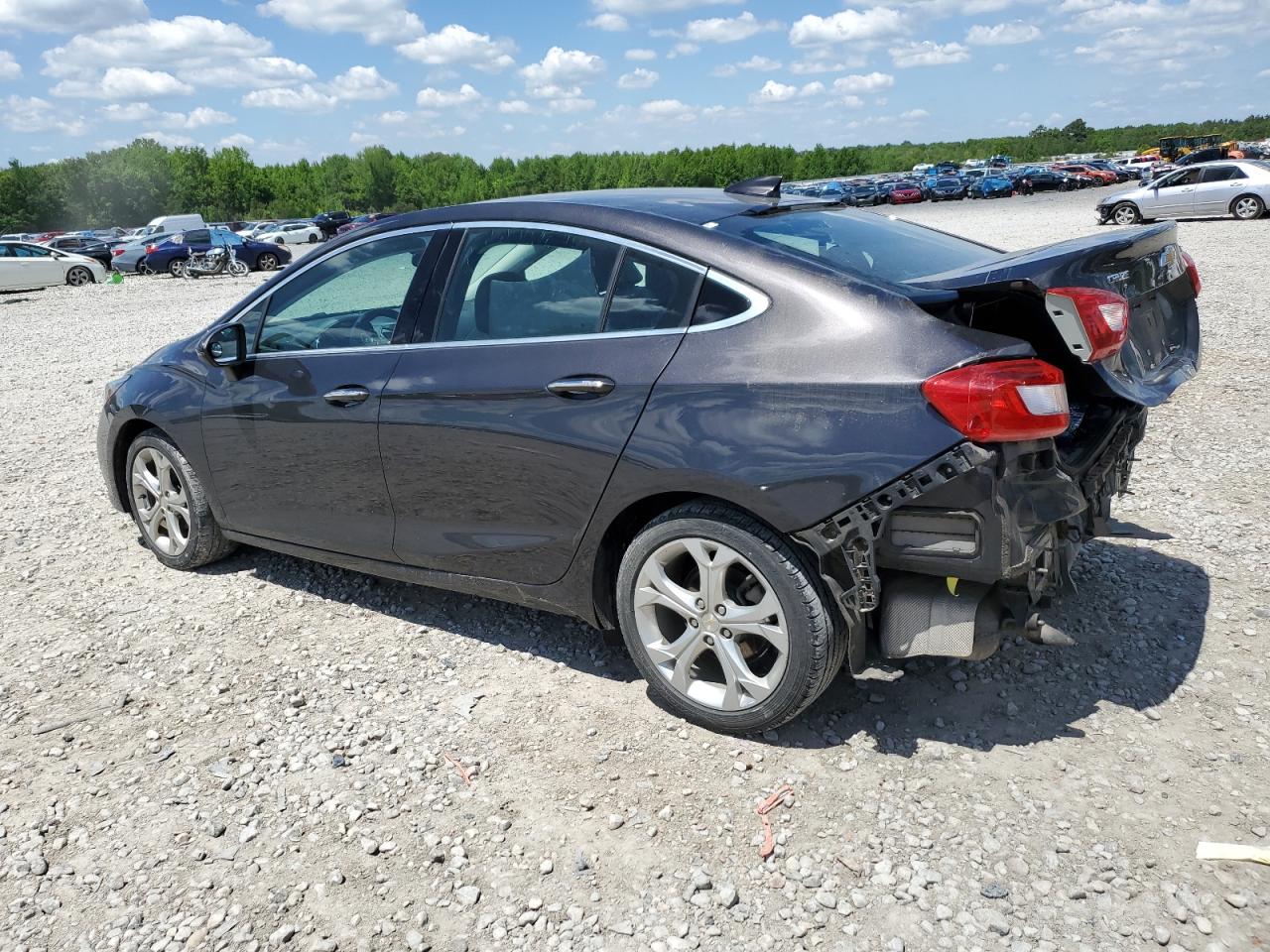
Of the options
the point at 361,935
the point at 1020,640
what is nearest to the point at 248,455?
the point at 361,935

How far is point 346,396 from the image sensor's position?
4.05 m

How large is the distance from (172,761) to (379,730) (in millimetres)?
695

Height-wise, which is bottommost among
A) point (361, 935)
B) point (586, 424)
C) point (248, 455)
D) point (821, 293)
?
point (361, 935)

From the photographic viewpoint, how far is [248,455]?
179 inches

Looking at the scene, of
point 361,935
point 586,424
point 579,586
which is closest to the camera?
point 361,935

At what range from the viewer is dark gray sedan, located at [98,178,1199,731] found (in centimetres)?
292

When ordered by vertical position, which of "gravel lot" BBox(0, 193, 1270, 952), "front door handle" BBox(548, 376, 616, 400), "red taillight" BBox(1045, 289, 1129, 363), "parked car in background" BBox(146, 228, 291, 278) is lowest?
"gravel lot" BBox(0, 193, 1270, 952)

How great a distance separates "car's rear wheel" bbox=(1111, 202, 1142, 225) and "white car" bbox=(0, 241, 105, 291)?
29.4 m

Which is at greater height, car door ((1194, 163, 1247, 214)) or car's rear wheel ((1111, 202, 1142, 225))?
car door ((1194, 163, 1247, 214))

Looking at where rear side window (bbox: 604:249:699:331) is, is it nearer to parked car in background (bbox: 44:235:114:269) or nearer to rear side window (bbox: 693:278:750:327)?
rear side window (bbox: 693:278:750:327)

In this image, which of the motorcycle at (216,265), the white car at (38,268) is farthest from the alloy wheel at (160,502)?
the motorcycle at (216,265)

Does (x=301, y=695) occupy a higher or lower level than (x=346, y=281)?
lower

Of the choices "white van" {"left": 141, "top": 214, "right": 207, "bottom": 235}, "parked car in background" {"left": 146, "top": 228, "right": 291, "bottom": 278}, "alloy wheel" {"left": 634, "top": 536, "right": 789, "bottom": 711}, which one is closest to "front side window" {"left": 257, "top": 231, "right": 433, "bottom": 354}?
"alloy wheel" {"left": 634, "top": 536, "right": 789, "bottom": 711}

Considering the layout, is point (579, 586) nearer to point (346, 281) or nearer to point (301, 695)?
point (301, 695)
